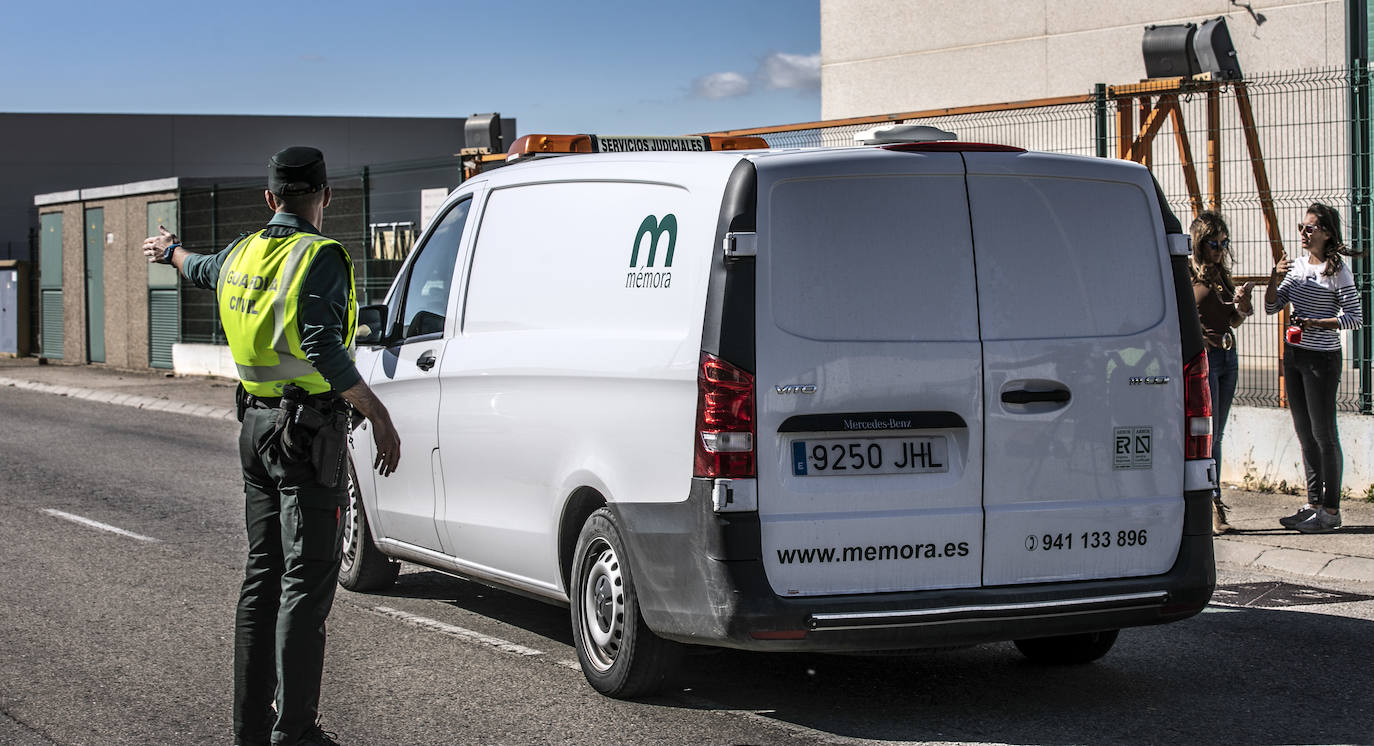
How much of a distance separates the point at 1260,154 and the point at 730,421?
25.6 ft

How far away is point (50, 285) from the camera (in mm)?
30062

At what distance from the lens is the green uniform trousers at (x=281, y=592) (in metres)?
4.95

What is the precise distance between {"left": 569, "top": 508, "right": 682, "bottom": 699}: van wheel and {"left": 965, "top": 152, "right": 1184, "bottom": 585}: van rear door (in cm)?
122

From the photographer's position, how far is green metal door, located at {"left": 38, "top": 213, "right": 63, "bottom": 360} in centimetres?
2966

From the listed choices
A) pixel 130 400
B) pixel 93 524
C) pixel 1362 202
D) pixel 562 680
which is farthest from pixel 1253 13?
pixel 562 680

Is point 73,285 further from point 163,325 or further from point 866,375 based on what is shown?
point 866,375

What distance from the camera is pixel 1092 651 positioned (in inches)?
255

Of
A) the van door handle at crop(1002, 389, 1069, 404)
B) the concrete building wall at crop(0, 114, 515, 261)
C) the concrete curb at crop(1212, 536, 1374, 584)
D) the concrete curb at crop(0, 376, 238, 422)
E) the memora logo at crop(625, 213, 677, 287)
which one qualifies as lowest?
the concrete curb at crop(1212, 536, 1374, 584)

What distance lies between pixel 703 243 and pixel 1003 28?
23.1 metres

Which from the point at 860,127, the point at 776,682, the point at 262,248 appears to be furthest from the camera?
the point at 860,127

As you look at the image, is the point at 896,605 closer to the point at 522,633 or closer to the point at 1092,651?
the point at 1092,651

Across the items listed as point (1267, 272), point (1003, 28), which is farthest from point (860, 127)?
point (1003, 28)

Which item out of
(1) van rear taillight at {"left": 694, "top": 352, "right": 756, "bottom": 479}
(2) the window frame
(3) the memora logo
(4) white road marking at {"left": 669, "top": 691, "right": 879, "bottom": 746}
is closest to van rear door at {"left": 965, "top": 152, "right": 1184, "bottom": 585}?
(4) white road marking at {"left": 669, "top": 691, "right": 879, "bottom": 746}

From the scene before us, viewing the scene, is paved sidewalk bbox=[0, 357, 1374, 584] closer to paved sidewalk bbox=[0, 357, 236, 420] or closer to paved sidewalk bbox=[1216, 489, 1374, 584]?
paved sidewalk bbox=[1216, 489, 1374, 584]
